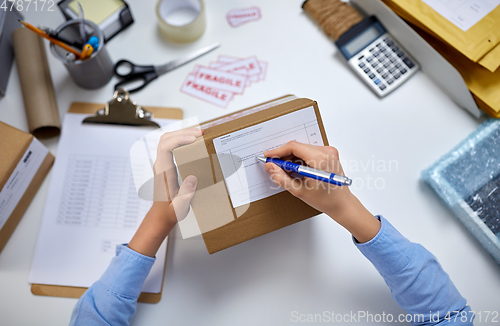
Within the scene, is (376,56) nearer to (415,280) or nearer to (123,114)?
(415,280)

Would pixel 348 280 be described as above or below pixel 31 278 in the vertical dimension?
below

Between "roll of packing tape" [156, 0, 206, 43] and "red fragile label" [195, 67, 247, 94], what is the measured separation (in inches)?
3.8

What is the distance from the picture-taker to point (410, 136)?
747 mm

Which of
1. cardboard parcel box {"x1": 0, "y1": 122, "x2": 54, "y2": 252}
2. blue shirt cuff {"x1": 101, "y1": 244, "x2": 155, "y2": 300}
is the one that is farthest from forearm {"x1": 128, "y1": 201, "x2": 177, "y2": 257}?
cardboard parcel box {"x1": 0, "y1": 122, "x2": 54, "y2": 252}

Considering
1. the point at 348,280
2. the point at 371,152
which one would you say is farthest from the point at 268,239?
the point at 371,152

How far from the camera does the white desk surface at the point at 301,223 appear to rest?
2.14ft

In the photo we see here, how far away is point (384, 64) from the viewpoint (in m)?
0.77

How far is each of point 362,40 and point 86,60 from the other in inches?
24.9

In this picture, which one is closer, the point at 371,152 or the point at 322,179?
the point at 322,179

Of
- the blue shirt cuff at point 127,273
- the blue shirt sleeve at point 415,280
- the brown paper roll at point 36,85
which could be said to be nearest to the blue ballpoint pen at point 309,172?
the blue shirt sleeve at point 415,280

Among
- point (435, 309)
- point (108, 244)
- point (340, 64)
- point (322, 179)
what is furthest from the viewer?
point (340, 64)

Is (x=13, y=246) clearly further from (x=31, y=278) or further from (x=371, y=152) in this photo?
(x=371, y=152)

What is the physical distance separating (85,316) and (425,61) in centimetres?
88

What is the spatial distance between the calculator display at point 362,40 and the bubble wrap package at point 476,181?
31 cm
